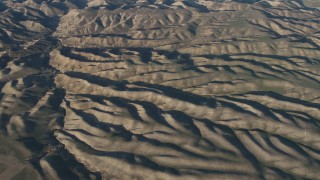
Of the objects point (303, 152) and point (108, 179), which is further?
point (303, 152)

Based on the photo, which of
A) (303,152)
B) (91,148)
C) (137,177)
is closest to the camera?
(137,177)

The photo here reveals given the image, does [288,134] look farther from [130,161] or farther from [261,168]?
[130,161]

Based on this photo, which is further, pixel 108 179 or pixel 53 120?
pixel 53 120

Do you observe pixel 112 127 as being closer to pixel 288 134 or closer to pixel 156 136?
pixel 156 136

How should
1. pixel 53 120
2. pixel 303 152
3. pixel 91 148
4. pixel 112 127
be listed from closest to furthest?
pixel 303 152 < pixel 91 148 < pixel 112 127 < pixel 53 120

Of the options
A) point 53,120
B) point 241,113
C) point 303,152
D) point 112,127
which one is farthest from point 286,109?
point 53,120

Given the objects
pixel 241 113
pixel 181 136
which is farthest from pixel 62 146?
pixel 241 113

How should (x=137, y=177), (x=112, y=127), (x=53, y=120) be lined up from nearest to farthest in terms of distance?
1. (x=137, y=177)
2. (x=112, y=127)
3. (x=53, y=120)

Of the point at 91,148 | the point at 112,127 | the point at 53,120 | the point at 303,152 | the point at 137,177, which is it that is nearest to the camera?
the point at 137,177

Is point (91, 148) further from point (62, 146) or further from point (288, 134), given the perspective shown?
point (288, 134)
